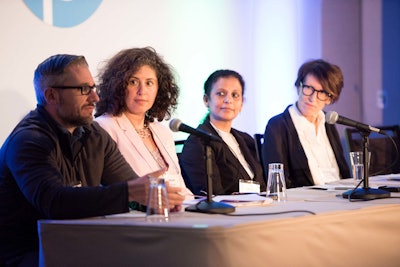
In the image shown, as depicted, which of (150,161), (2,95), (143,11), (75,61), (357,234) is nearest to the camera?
(357,234)

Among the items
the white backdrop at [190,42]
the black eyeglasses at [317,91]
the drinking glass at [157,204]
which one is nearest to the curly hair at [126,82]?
the white backdrop at [190,42]

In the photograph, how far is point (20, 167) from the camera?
2.07m

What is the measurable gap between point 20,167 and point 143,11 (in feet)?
7.37

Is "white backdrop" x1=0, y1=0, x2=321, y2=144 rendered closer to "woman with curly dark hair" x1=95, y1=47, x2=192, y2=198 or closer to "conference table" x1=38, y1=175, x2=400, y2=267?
"woman with curly dark hair" x1=95, y1=47, x2=192, y2=198

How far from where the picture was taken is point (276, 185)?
255cm

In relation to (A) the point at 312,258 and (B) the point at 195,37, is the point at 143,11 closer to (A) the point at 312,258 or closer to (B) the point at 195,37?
(B) the point at 195,37

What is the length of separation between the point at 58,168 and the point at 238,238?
0.77 m

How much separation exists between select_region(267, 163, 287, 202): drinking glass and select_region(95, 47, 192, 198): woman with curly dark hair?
632mm

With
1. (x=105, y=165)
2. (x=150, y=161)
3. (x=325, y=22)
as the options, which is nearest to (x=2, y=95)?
(x=150, y=161)

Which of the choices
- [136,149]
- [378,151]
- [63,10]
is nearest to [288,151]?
[378,151]

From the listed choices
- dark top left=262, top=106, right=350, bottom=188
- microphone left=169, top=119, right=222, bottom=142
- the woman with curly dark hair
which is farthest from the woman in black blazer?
microphone left=169, top=119, right=222, bottom=142

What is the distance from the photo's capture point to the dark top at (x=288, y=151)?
13.3ft

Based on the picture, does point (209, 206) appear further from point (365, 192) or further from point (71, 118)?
point (365, 192)

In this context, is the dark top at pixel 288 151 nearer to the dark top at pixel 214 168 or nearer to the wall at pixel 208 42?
the dark top at pixel 214 168
